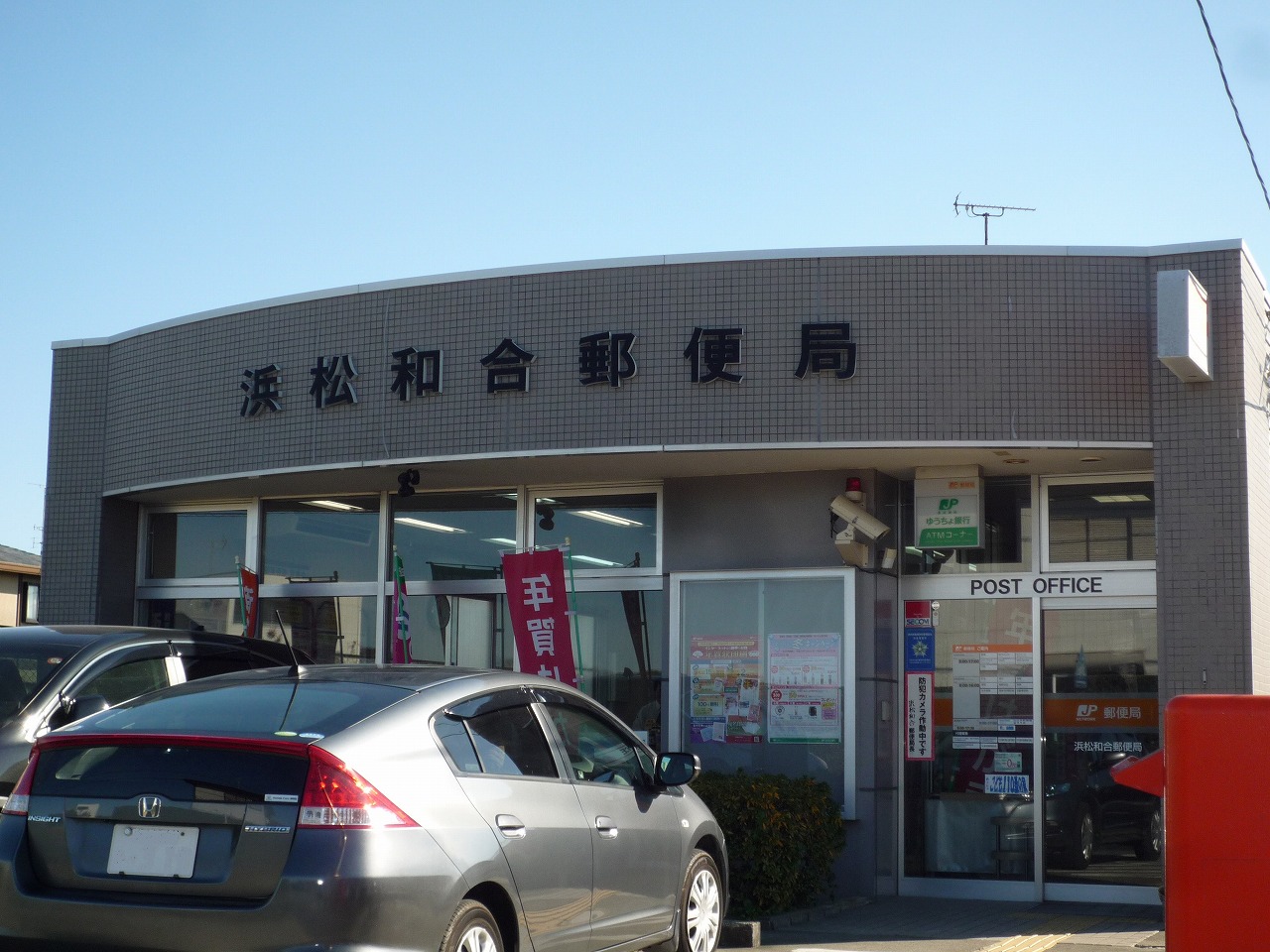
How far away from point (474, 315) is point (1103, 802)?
6315 millimetres

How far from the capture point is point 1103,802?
11055 millimetres

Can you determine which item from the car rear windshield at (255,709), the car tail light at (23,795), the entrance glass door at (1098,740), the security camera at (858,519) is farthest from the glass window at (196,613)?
the car tail light at (23,795)

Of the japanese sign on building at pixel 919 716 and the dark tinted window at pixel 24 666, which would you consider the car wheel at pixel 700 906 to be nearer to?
the dark tinted window at pixel 24 666

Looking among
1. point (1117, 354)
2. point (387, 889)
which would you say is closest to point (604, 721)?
point (387, 889)

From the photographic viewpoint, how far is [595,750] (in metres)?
6.85

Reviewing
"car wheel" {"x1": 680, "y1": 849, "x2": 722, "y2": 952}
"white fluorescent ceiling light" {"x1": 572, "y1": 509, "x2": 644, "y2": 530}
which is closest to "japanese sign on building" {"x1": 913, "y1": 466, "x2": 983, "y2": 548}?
"white fluorescent ceiling light" {"x1": 572, "y1": 509, "x2": 644, "y2": 530}

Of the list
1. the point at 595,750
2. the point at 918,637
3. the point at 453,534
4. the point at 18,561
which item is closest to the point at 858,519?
the point at 918,637

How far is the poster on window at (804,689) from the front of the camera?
11.4m

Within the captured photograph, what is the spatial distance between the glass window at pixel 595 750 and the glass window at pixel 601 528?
520 cm

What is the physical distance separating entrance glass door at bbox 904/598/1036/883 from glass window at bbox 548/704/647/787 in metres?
5.09

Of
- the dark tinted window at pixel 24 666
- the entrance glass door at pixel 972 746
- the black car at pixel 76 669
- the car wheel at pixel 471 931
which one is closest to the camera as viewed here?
the car wheel at pixel 471 931

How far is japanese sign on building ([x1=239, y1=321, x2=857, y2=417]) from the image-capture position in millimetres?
10680

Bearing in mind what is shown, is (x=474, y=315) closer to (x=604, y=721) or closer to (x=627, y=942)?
(x=604, y=721)

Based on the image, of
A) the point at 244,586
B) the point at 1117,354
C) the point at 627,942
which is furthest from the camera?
the point at 244,586
